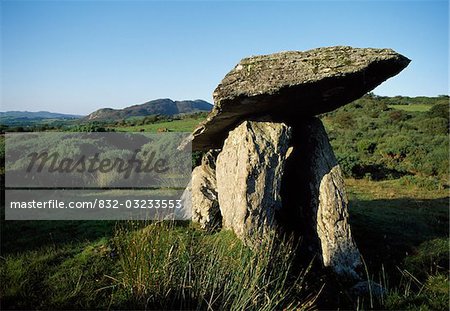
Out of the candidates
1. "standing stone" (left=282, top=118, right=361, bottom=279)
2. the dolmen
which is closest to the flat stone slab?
the dolmen

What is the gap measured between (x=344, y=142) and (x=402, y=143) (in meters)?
4.65

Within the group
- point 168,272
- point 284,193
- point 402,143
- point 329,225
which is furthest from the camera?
point 402,143

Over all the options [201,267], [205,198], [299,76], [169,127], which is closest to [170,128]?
[169,127]

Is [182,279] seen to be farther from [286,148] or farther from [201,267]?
[286,148]

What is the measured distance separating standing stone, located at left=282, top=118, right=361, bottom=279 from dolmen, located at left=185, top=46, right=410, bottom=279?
0.02 m

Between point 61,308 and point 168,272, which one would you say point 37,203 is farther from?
point 168,272

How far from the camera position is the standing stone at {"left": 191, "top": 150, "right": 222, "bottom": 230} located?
7.70 m

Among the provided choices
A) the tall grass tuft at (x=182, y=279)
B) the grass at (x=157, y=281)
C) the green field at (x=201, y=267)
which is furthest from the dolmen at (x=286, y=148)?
the tall grass tuft at (x=182, y=279)

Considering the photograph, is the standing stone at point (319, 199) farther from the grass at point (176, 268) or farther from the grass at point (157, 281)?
the grass at point (157, 281)

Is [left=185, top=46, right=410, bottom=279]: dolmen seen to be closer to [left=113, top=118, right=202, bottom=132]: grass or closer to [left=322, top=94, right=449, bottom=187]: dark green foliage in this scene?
[left=322, top=94, right=449, bottom=187]: dark green foliage

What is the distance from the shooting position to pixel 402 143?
27.0 meters

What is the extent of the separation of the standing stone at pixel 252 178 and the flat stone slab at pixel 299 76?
580 millimetres

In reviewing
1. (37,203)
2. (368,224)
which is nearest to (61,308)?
(37,203)

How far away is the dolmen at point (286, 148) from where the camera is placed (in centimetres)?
672
